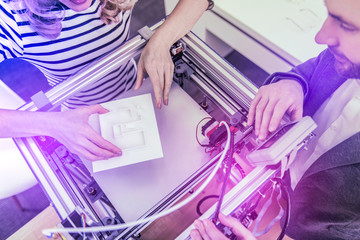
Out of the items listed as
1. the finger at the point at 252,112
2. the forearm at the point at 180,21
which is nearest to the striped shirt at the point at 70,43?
the forearm at the point at 180,21

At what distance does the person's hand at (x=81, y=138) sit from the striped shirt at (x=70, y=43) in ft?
0.63

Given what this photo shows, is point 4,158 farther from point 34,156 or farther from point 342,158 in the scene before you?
point 342,158

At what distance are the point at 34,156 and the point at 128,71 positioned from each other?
59cm

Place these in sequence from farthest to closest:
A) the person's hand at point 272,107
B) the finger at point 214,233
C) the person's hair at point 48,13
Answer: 1. the person's hair at point 48,13
2. the person's hand at point 272,107
3. the finger at point 214,233

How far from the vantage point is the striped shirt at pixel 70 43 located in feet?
2.74

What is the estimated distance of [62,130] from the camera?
0.69m

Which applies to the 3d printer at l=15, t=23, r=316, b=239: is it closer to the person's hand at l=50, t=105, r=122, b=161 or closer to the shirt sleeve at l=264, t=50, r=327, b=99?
the person's hand at l=50, t=105, r=122, b=161

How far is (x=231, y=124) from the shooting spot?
72 centimetres

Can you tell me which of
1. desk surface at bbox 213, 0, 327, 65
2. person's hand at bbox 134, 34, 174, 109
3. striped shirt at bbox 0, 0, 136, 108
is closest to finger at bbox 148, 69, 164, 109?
person's hand at bbox 134, 34, 174, 109

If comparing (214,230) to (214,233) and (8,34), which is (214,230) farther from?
(8,34)

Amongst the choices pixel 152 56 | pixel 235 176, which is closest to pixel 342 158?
pixel 235 176

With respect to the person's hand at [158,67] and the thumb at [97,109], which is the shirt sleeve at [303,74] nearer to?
the person's hand at [158,67]

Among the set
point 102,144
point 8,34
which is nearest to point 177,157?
point 102,144

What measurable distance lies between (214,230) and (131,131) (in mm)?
333
